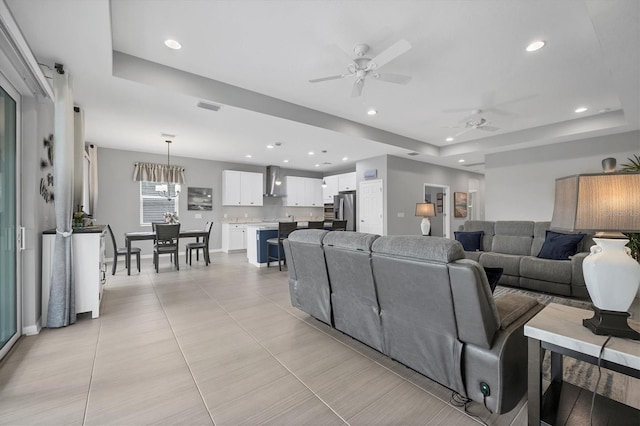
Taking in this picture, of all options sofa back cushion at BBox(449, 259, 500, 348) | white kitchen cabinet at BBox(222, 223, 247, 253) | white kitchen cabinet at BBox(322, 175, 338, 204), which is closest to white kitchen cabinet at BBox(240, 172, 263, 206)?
white kitchen cabinet at BBox(222, 223, 247, 253)

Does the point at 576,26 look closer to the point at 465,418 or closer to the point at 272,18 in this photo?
the point at 272,18

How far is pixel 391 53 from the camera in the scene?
2.61 metres

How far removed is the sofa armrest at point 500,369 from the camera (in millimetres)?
1430

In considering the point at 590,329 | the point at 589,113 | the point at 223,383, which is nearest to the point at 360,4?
the point at 590,329

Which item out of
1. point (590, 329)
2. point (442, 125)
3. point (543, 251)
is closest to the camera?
point (590, 329)

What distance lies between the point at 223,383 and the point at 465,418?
151 centimetres

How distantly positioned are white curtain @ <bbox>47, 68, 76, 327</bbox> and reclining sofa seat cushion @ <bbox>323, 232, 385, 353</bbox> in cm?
267

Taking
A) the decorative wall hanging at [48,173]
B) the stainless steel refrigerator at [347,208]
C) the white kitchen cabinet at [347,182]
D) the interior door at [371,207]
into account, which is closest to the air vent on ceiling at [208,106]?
the decorative wall hanging at [48,173]

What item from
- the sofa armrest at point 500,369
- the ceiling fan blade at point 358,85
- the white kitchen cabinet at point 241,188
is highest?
the ceiling fan blade at point 358,85

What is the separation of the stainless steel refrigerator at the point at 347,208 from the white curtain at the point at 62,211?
655 cm

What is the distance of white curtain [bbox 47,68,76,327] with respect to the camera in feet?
8.96

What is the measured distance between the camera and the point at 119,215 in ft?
22.2

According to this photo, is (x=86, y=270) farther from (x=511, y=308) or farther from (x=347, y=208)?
(x=347, y=208)

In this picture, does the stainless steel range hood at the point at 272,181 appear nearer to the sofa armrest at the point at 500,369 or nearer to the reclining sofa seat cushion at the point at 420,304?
the reclining sofa seat cushion at the point at 420,304
